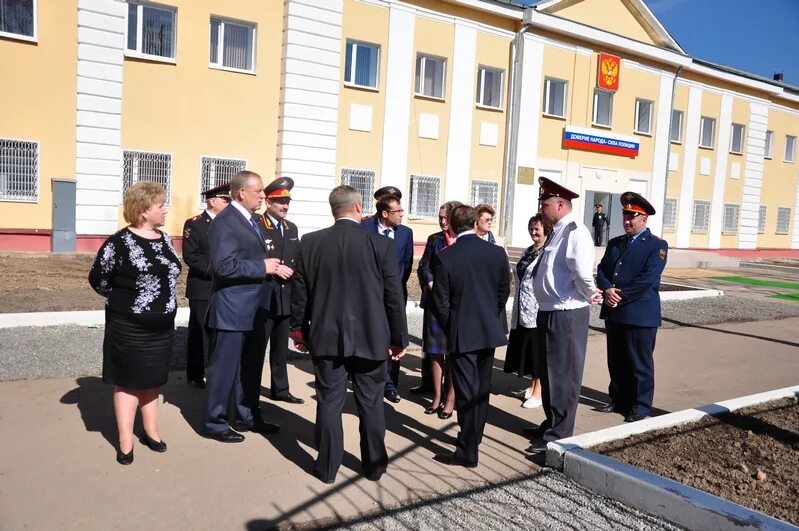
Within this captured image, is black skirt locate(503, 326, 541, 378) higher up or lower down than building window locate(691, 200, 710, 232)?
lower down

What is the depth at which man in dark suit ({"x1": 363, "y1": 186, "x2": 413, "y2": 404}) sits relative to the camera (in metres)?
6.21

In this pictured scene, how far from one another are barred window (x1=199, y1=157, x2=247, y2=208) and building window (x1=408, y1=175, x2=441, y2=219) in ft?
17.1

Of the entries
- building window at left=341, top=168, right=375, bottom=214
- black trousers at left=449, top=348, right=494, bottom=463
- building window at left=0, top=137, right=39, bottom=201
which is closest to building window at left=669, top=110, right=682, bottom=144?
building window at left=341, top=168, right=375, bottom=214

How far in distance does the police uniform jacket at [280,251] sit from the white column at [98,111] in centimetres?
1130

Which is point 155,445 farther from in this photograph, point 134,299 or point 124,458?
point 134,299

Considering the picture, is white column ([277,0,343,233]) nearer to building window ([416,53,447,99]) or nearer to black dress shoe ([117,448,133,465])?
building window ([416,53,447,99])

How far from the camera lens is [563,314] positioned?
17.5 ft

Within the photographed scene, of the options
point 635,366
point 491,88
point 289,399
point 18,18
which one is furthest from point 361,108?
point 635,366

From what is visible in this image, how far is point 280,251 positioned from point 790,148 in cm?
3416

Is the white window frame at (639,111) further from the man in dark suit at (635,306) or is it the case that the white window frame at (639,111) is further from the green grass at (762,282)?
the man in dark suit at (635,306)

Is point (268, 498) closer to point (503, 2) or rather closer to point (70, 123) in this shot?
point (70, 123)

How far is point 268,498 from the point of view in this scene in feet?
13.4

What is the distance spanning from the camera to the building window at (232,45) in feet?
55.7

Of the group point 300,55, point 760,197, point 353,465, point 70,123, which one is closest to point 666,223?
point 760,197
